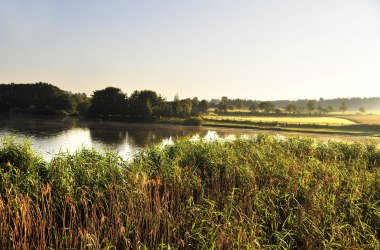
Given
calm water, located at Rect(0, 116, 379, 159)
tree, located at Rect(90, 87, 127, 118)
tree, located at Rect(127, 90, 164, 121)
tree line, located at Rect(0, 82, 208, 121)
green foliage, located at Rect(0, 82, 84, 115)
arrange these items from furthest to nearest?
green foliage, located at Rect(0, 82, 84, 115)
tree, located at Rect(90, 87, 127, 118)
tree line, located at Rect(0, 82, 208, 121)
tree, located at Rect(127, 90, 164, 121)
calm water, located at Rect(0, 116, 379, 159)

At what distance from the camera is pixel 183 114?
112875 mm

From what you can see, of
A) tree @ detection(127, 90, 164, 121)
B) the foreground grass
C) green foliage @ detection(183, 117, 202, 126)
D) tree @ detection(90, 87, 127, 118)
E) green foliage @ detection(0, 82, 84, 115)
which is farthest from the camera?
green foliage @ detection(0, 82, 84, 115)

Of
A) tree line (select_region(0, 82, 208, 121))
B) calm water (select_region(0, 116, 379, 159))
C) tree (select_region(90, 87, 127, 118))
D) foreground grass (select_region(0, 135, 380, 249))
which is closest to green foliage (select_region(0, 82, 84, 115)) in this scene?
tree line (select_region(0, 82, 208, 121))

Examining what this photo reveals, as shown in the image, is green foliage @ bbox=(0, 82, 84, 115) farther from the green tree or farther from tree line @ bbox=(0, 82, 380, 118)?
the green tree

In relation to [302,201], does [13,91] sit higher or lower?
higher

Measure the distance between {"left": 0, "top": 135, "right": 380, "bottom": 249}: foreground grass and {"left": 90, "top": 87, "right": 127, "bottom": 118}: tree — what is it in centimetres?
9459

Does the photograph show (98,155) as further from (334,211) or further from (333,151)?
(333,151)

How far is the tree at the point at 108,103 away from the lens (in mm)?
110438

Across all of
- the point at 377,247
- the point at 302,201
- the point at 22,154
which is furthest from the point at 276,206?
the point at 22,154

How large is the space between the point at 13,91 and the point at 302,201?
16633 cm

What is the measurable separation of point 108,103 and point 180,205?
106804 mm

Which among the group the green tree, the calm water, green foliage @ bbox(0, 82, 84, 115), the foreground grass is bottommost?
the calm water

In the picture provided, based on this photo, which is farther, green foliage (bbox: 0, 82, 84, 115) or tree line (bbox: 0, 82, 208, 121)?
green foliage (bbox: 0, 82, 84, 115)

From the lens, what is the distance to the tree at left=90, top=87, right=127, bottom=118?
110438mm
